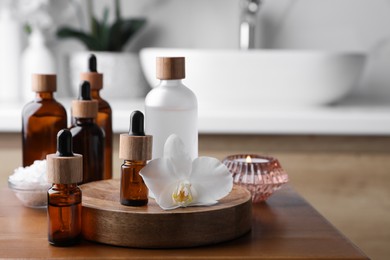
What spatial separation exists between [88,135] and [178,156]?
0.23 meters

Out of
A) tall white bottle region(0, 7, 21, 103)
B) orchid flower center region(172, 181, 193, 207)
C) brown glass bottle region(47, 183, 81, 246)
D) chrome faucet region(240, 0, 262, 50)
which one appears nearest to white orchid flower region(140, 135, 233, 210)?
orchid flower center region(172, 181, 193, 207)

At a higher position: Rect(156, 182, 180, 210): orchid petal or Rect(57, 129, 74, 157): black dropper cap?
Rect(57, 129, 74, 157): black dropper cap

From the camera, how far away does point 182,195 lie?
92 centimetres

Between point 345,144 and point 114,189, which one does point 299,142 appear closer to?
point 345,144

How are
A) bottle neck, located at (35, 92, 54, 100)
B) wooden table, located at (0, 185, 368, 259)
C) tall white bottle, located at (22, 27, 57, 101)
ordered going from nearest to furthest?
wooden table, located at (0, 185, 368, 259)
bottle neck, located at (35, 92, 54, 100)
tall white bottle, located at (22, 27, 57, 101)

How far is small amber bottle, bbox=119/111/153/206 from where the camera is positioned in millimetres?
910

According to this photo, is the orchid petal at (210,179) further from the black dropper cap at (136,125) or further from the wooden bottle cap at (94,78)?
the wooden bottle cap at (94,78)

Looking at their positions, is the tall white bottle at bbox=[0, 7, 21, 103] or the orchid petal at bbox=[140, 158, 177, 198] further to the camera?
the tall white bottle at bbox=[0, 7, 21, 103]

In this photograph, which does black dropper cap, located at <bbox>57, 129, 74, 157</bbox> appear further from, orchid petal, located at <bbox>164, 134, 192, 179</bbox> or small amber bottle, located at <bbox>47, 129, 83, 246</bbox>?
orchid petal, located at <bbox>164, 134, 192, 179</bbox>

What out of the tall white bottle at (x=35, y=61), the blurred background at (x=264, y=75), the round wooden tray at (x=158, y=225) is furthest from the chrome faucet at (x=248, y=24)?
the round wooden tray at (x=158, y=225)

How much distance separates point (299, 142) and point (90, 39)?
0.81 meters

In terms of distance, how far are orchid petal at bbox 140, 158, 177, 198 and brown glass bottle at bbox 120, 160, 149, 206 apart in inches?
0.7

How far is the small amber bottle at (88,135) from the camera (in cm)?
109

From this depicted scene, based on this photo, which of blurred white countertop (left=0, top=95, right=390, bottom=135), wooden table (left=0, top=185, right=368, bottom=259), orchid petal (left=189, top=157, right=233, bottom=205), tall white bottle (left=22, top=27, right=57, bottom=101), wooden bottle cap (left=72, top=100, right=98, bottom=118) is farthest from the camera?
tall white bottle (left=22, top=27, right=57, bottom=101)
